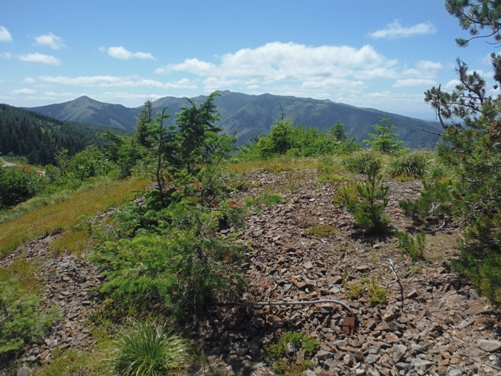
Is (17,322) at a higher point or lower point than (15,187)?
higher

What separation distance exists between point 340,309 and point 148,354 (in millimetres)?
2725

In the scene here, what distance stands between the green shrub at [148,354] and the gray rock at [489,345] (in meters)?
3.54

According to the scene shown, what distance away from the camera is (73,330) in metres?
5.13

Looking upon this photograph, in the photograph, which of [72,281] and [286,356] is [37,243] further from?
[286,356]

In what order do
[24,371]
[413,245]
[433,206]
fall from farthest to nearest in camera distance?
[433,206]
[413,245]
[24,371]

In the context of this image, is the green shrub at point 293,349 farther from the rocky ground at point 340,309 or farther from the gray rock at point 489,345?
the gray rock at point 489,345

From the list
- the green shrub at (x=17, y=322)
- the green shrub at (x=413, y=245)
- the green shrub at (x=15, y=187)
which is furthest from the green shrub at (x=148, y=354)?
the green shrub at (x=15, y=187)

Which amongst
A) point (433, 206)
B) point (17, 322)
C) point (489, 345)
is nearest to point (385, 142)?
point (433, 206)

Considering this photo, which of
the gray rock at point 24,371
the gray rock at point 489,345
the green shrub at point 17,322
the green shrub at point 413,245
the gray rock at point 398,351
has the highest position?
the green shrub at point 413,245

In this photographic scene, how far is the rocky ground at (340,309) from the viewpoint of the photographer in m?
3.65

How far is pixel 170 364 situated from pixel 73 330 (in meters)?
2.27

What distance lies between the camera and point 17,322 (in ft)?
15.4

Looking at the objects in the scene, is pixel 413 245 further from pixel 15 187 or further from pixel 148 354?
pixel 15 187

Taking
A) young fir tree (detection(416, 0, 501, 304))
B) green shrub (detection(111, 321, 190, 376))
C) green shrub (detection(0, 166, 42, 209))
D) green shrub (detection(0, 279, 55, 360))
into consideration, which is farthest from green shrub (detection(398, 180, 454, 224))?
green shrub (detection(0, 166, 42, 209))
